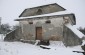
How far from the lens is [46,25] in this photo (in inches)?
660

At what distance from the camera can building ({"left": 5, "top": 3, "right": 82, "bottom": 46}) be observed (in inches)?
603

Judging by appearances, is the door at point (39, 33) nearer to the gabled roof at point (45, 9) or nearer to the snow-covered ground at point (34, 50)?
the gabled roof at point (45, 9)

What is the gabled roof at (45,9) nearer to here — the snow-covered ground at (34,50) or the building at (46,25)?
the building at (46,25)

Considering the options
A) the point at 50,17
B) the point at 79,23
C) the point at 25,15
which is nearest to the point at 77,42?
the point at 50,17

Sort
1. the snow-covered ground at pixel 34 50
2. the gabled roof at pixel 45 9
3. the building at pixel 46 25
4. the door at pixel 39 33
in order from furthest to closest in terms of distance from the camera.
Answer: the door at pixel 39 33 → the gabled roof at pixel 45 9 → the building at pixel 46 25 → the snow-covered ground at pixel 34 50

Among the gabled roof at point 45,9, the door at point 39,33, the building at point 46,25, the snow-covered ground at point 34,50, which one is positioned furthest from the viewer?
the door at point 39,33

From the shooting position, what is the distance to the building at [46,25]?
603 inches

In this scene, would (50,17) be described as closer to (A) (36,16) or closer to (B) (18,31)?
(A) (36,16)

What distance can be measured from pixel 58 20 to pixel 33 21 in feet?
12.4

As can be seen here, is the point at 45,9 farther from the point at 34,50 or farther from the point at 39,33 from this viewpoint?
the point at 34,50

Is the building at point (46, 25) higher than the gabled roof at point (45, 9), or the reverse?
the gabled roof at point (45, 9)

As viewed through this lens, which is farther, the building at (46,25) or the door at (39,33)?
the door at (39,33)

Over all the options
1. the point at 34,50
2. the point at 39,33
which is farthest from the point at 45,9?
the point at 34,50

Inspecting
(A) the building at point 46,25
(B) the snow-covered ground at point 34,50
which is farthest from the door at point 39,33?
(B) the snow-covered ground at point 34,50
